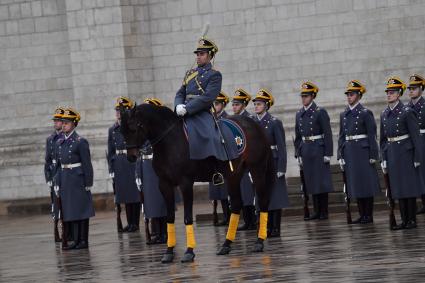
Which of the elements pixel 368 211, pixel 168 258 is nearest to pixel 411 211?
pixel 368 211

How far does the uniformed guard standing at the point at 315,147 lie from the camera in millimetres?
19922

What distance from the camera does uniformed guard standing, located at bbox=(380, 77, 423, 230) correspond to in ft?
56.2

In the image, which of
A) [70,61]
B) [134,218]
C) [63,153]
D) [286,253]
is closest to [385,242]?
[286,253]

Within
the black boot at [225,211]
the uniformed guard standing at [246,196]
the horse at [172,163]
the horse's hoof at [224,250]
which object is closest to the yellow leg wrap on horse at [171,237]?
the horse at [172,163]

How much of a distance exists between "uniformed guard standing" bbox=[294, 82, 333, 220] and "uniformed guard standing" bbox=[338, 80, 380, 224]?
0.97 m

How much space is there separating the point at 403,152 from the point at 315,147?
3038 millimetres

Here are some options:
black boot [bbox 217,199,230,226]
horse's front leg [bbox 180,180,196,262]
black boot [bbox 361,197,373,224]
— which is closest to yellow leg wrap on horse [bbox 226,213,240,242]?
horse's front leg [bbox 180,180,196,262]

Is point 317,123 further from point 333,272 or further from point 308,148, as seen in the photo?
point 333,272

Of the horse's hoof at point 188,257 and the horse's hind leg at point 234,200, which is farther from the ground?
the horse's hind leg at point 234,200

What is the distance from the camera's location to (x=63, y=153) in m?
17.9

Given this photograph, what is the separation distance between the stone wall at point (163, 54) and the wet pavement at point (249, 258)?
575cm

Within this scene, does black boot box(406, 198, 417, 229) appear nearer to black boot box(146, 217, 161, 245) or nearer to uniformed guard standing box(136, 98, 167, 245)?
uniformed guard standing box(136, 98, 167, 245)

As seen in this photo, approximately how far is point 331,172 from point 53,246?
508cm

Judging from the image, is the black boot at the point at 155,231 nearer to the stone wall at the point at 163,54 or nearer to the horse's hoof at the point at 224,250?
the horse's hoof at the point at 224,250
